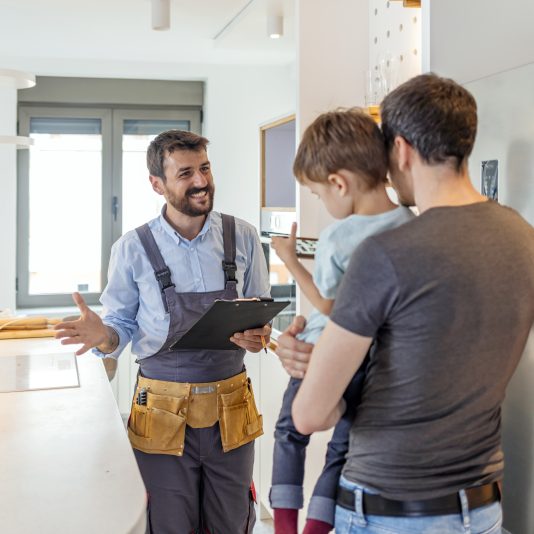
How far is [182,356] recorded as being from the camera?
2.32 m

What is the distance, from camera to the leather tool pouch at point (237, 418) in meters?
2.30

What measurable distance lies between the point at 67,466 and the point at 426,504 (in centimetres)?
77

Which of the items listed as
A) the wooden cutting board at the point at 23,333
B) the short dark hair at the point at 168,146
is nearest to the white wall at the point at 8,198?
the wooden cutting board at the point at 23,333

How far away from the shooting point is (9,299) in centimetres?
562

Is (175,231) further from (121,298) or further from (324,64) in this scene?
(324,64)

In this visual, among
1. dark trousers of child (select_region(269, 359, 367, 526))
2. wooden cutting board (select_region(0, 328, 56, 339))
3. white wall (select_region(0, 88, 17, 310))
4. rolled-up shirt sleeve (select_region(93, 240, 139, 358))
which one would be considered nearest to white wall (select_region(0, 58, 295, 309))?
white wall (select_region(0, 88, 17, 310))

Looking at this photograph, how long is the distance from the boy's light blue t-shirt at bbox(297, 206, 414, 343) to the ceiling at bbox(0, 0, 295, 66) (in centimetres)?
260

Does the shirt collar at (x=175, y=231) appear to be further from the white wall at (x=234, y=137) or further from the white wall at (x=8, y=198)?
the white wall at (x=8, y=198)

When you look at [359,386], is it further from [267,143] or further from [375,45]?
[267,143]

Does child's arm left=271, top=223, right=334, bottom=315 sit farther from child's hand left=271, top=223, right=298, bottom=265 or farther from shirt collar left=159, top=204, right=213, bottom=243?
shirt collar left=159, top=204, right=213, bottom=243

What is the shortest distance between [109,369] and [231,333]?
4.81 ft

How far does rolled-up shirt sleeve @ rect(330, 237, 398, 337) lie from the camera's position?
1.08 meters

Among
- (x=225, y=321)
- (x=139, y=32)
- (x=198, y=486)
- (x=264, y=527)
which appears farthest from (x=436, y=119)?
(x=139, y=32)

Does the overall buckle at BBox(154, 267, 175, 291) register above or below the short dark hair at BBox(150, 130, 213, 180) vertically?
below
